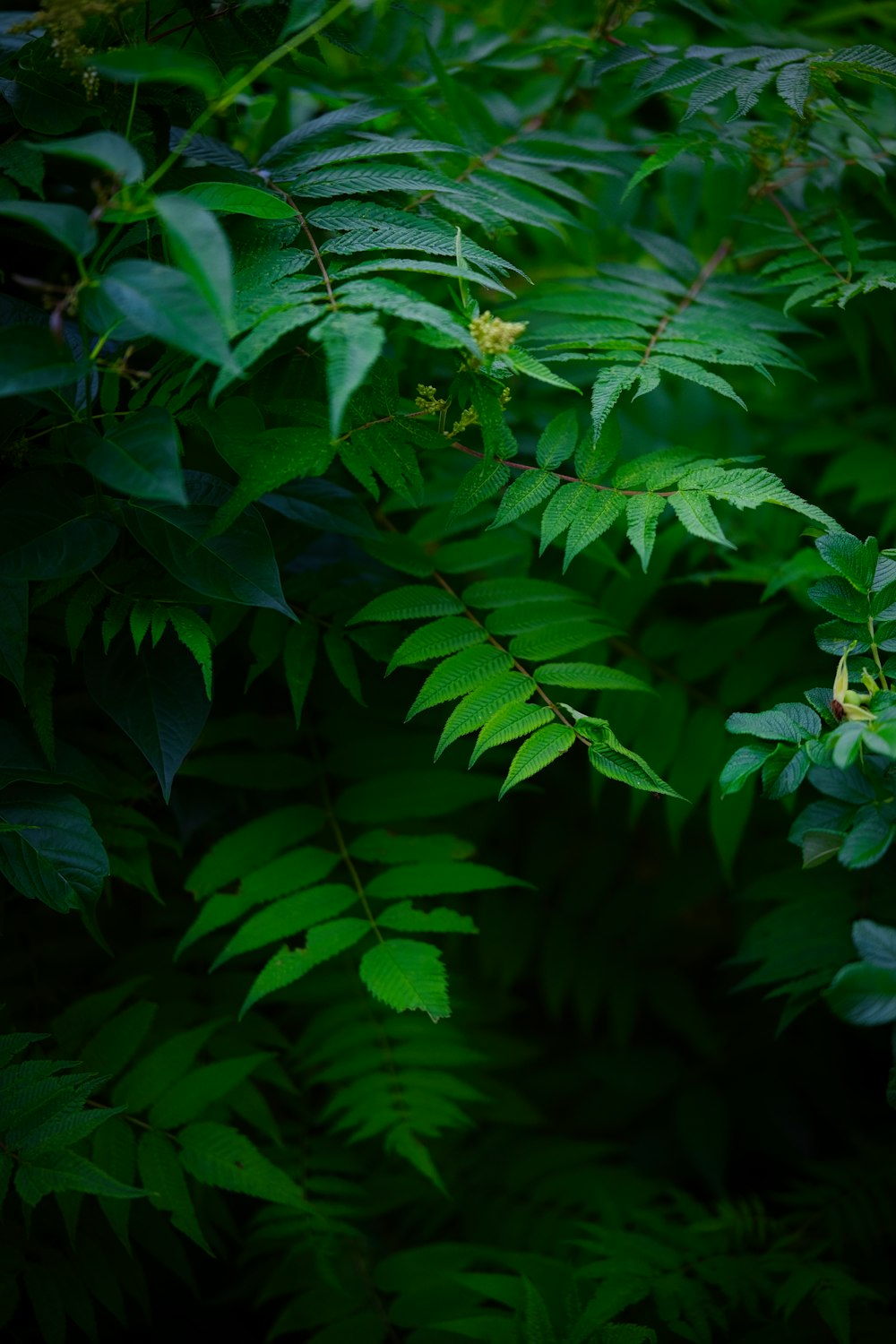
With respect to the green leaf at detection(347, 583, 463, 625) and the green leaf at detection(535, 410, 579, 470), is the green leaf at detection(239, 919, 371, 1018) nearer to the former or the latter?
the green leaf at detection(347, 583, 463, 625)

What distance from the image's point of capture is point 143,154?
1.24 m

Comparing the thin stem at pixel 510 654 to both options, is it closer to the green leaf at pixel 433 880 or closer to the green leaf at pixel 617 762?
the green leaf at pixel 617 762

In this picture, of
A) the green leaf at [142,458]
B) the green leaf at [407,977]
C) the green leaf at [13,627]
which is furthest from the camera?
the green leaf at [407,977]

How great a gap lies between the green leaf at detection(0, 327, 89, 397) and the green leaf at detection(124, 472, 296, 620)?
0.82 feet

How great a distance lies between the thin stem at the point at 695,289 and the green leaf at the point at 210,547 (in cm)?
52

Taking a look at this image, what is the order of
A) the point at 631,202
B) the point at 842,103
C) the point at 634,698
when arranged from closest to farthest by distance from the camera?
the point at 842,103 → the point at 634,698 → the point at 631,202

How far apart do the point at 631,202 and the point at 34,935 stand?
6.53 ft

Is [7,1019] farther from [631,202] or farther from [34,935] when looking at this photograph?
[631,202]

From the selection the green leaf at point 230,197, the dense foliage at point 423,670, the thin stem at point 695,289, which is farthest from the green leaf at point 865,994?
the green leaf at point 230,197

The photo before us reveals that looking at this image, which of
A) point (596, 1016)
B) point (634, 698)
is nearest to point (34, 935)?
point (634, 698)

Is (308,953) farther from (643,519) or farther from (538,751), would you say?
(643,519)

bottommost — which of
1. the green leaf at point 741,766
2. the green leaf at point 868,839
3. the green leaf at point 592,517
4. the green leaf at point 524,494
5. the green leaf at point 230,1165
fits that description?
the green leaf at point 230,1165

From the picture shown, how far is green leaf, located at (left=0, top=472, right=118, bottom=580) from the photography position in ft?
3.67

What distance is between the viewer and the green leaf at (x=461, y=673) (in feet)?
4.01
